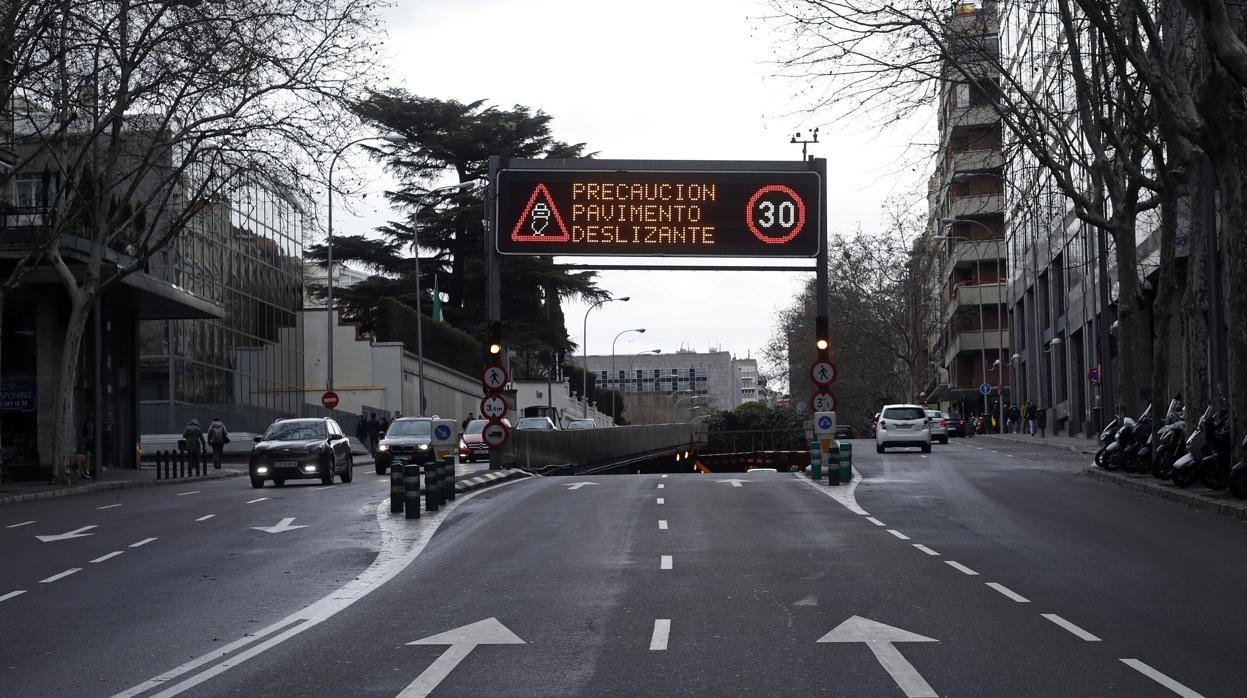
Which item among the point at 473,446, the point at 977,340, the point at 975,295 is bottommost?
the point at 473,446

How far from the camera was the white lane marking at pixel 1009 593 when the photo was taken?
1251 cm

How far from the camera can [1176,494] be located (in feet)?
78.6

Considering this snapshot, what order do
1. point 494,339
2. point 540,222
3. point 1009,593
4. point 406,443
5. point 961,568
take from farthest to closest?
point 406,443
point 494,339
point 540,222
point 961,568
point 1009,593

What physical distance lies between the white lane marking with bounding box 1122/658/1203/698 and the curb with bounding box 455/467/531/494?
19.4 meters

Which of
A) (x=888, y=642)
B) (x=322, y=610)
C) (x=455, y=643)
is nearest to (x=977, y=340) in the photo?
(x=322, y=610)

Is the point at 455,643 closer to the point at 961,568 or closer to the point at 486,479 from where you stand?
the point at 961,568

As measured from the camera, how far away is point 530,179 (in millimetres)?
30875

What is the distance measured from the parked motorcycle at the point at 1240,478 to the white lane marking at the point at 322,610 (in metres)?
11.5

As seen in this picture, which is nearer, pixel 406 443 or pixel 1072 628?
pixel 1072 628

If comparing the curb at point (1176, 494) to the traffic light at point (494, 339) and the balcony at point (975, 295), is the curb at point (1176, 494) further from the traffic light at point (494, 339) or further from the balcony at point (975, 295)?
the balcony at point (975, 295)

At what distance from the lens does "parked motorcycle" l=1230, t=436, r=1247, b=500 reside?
21.5 metres

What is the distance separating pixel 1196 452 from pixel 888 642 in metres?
15.8

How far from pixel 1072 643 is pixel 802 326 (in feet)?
289

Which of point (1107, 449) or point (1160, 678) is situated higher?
point (1107, 449)
